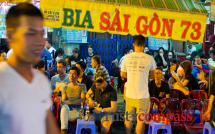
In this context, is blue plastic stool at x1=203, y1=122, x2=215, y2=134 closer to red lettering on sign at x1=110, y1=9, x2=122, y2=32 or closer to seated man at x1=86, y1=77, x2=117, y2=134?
seated man at x1=86, y1=77, x2=117, y2=134

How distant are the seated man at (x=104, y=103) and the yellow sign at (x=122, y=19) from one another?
1018 mm

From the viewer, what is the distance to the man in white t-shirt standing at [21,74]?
213 centimetres

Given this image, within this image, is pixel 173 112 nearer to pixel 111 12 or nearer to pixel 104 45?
pixel 111 12

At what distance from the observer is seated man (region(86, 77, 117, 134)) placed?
7.86m

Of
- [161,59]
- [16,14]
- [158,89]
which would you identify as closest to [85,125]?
[158,89]

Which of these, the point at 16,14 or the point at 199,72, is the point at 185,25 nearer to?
the point at 199,72

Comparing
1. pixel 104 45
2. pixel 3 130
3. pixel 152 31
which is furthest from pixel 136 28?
pixel 104 45

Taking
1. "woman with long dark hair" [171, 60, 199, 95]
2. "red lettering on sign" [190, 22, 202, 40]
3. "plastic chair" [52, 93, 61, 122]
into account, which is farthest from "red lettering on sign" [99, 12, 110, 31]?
"woman with long dark hair" [171, 60, 199, 95]

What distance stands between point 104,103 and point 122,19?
159 centimetres

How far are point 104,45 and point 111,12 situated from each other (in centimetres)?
727

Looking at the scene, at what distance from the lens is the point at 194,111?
8.43 meters

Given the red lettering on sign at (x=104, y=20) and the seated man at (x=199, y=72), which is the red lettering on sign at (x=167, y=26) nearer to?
the red lettering on sign at (x=104, y=20)

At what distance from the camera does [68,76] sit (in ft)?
28.1

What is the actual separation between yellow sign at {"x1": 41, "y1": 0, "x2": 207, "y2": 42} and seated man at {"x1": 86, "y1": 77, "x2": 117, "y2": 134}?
1018mm
